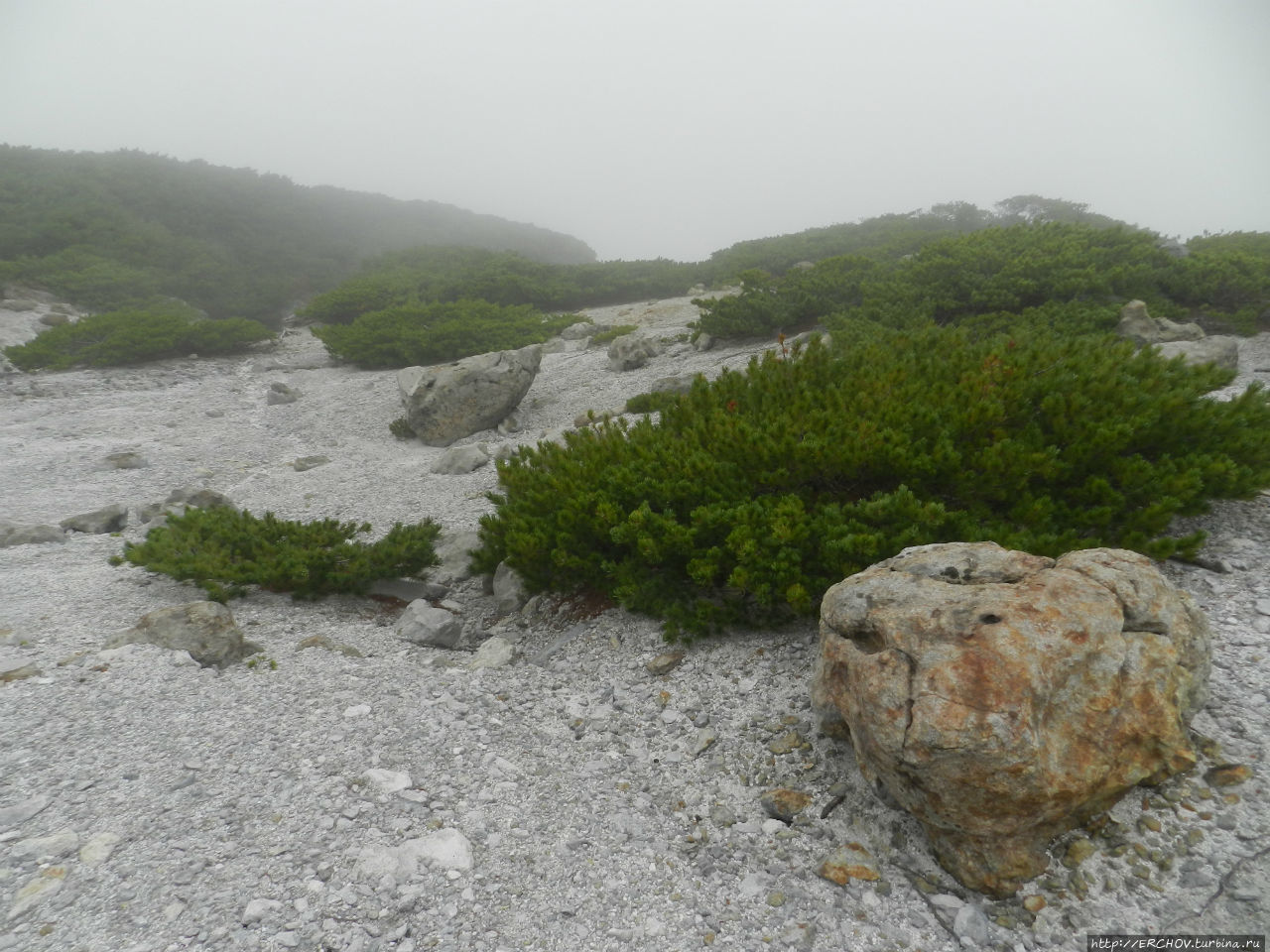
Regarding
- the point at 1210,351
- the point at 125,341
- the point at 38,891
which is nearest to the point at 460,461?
the point at 38,891

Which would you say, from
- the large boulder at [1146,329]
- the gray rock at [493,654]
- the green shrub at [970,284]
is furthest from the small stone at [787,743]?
the large boulder at [1146,329]

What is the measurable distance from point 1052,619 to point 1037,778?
75 centimetres

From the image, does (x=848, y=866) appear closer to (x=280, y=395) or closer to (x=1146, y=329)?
(x=1146, y=329)

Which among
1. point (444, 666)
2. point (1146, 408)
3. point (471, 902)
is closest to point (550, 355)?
point (444, 666)

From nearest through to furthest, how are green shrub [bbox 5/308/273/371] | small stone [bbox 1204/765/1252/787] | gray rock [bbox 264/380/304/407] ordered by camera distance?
1. small stone [bbox 1204/765/1252/787]
2. gray rock [bbox 264/380/304/407]
3. green shrub [bbox 5/308/273/371]

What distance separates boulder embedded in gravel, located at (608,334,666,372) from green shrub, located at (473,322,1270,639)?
30.9ft

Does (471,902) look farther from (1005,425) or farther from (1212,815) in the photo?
(1005,425)

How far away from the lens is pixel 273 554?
6.39m

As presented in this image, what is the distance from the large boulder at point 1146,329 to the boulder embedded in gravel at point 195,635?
45.2ft

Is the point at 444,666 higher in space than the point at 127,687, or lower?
lower

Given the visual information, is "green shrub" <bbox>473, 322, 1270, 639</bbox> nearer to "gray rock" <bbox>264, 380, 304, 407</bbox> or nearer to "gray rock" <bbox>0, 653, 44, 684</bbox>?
"gray rock" <bbox>0, 653, 44, 684</bbox>

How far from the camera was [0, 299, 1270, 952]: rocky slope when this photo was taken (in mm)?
2723

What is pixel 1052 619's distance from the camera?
295 centimetres

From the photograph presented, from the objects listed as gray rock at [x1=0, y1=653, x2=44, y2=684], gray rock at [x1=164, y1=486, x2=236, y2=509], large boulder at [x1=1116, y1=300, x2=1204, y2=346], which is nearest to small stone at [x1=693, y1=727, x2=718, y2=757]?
gray rock at [x1=0, y1=653, x2=44, y2=684]
